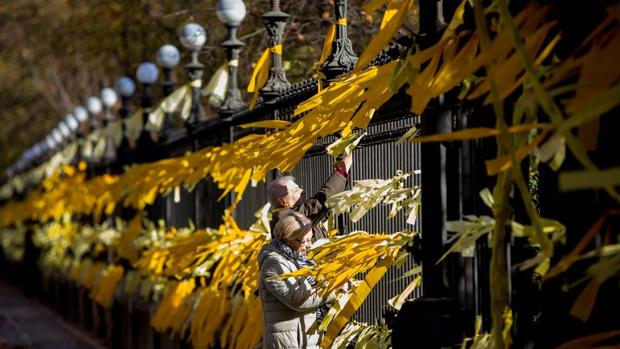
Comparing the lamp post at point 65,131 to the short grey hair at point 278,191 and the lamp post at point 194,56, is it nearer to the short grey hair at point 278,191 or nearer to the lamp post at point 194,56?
the lamp post at point 194,56

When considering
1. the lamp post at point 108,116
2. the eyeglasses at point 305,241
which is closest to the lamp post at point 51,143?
the lamp post at point 108,116

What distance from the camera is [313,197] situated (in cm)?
762

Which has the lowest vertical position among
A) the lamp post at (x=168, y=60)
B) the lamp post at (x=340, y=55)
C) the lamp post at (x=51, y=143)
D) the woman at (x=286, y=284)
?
the woman at (x=286, y=284)

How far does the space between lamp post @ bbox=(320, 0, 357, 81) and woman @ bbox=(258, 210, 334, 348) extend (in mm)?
942

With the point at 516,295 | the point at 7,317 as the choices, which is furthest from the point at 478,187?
the point at 7,317

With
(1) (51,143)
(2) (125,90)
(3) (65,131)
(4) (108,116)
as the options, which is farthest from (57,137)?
(2) (125,90)

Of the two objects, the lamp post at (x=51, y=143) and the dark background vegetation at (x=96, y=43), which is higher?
the dark background vegetation at (x=96, y=43)

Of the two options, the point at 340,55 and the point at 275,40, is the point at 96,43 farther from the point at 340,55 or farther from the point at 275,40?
the point at 340,55

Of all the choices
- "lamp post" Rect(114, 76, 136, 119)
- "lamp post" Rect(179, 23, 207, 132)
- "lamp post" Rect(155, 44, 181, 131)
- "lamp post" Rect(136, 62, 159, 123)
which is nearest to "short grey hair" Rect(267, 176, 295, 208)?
"lamp post" Rect(179, 23, 207, 132)

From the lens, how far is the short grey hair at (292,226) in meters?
7.10

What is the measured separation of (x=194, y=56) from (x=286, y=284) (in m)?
6.60

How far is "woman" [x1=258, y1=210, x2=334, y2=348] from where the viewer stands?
23.1 feet

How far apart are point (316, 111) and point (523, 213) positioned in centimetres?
Answer: 173

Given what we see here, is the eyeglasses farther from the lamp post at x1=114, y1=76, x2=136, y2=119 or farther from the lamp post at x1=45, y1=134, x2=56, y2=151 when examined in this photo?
the lamp post at x1=45, y1=134, x2=56, y2=151
